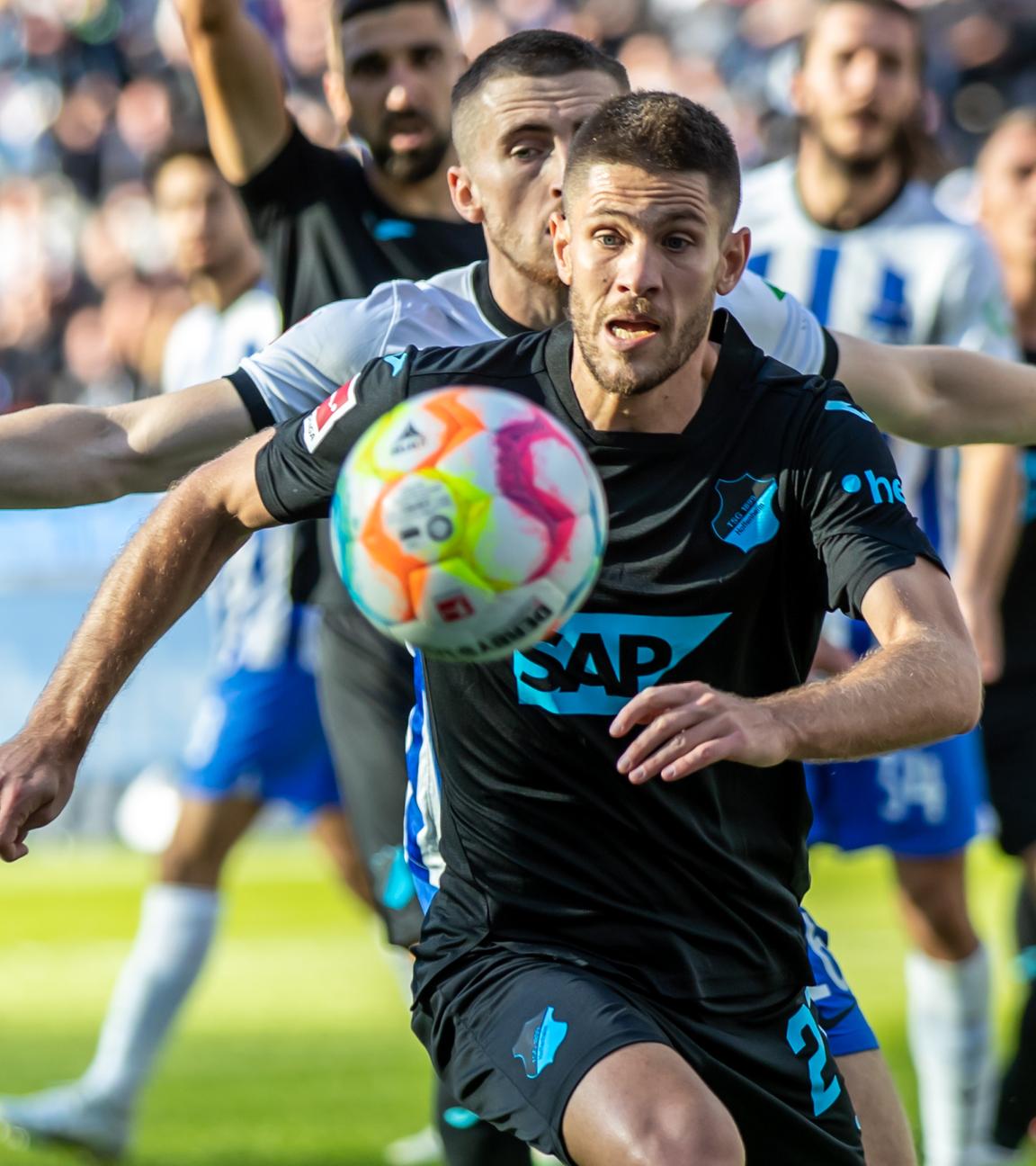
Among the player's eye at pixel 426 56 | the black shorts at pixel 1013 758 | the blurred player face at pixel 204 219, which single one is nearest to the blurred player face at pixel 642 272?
the player's eye at pixel 426 56

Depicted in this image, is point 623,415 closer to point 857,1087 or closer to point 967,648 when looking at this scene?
point 967,648

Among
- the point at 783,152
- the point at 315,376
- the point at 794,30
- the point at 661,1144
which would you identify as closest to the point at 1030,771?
the point at 315,376

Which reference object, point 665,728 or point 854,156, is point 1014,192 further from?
point 665,728

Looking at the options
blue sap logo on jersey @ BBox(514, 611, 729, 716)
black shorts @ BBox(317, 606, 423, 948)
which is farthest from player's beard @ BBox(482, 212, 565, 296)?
black shorts @ BBox(317, 606, 423, 948)

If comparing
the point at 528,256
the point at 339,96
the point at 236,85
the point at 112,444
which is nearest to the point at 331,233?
the point at 236,85

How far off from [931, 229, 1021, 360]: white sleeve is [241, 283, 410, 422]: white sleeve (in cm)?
254

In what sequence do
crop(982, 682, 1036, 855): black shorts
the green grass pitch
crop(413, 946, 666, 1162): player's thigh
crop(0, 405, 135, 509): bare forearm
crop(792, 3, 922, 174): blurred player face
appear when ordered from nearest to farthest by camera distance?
1. crop(413, 946, 666, 1162): player's thigh
2. crop(0, 405, 135, 509): bare forearm
3. crop(792, 3, 922, 174): blurred player face
4. crop(982, 682, 1036, 855): black shorts
5. the green grass pitch

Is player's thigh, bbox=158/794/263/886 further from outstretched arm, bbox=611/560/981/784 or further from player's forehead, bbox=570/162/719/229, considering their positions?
outstretched arm, bbox=611/560/981/784

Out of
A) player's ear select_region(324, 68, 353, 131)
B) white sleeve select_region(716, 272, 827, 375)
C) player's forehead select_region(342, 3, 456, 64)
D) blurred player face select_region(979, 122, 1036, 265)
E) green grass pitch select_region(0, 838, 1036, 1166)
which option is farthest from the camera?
blurred player face select_region(979, 122, 1036, 265)

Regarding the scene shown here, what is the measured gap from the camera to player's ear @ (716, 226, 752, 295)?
359 centimetres

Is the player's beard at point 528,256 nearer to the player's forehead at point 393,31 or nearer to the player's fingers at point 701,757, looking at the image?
the player's forehead at point 393,31

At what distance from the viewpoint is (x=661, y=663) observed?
11.6ft

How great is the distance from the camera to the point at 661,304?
3.40 metres

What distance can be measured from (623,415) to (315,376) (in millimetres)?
870
